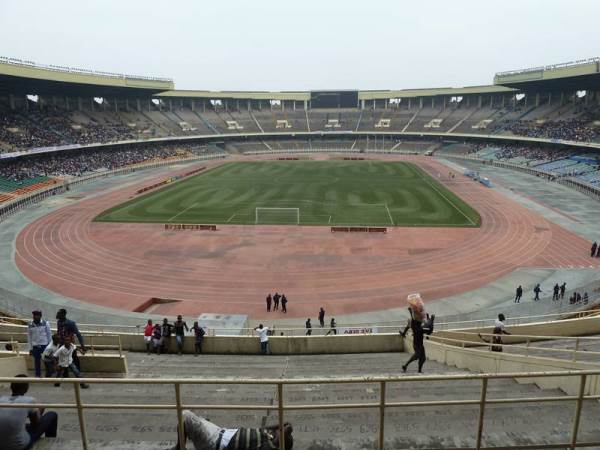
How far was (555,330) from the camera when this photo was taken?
49.4 feet

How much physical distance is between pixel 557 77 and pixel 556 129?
429 inches

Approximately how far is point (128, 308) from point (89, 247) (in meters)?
13.2

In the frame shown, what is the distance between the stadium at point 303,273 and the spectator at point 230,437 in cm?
4

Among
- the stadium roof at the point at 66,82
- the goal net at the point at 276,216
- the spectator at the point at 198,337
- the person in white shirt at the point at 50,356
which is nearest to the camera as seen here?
the person in white shirt at the point at 50,356

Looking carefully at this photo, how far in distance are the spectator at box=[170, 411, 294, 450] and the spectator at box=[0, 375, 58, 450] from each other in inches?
73.9

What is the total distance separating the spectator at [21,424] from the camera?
17.7 feet

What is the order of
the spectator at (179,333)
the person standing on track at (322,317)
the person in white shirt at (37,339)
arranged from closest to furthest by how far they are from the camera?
1. the person in white shirt at (37,339)
2. the spectator at (179,333)
3. the person standing on track at (322,317)

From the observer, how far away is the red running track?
25.9 m

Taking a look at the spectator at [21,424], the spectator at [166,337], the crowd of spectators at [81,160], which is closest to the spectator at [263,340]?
the spectator at [166,337]

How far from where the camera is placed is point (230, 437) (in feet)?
17.8

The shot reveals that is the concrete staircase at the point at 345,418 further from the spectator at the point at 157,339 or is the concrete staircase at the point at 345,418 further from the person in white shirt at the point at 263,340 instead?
the spectator at the point at 157,339

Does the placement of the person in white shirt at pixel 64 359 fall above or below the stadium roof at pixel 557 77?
below

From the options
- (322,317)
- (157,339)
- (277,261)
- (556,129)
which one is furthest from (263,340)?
(556,129)

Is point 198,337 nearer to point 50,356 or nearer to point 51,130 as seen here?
point 50,356
